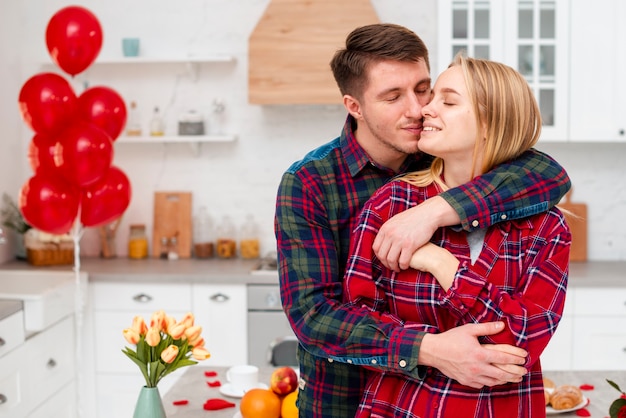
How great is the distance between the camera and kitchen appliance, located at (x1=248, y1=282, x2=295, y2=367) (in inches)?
155

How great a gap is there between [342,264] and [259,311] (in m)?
2.12

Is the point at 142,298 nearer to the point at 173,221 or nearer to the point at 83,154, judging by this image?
the point at 173,221

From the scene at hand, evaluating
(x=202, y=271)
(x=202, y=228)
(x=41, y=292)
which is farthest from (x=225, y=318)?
(x=41, y=292)

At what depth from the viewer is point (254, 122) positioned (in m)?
4.56

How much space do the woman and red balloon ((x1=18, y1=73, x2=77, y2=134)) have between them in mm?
2090

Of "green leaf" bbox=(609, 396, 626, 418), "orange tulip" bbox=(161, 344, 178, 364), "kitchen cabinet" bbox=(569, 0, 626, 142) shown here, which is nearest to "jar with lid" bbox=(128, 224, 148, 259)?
"kitchen cabinet" bbox=(569, 0, 626, 142)

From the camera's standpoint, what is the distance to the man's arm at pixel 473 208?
163 cm

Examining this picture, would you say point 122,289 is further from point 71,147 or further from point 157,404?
point 157,404

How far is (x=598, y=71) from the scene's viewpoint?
405 centimetres

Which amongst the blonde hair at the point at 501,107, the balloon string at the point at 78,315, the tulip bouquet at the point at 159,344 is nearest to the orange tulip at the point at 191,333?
the tulip bouquet at the point at 159,344

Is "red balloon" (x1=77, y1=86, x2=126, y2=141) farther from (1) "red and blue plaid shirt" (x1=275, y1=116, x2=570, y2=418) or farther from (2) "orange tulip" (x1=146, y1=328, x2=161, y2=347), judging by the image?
(2) "orange tulip" (x1=146, y1=328, x2=161, y2=347)

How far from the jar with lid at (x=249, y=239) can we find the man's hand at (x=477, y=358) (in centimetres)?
294

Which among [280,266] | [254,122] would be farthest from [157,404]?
[254,122]

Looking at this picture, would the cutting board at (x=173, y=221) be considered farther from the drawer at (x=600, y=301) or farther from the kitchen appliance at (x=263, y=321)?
the drawer at (x=600, y=301)
